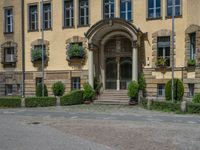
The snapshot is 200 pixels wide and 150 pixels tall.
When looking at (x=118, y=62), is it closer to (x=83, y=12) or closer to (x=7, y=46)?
(x=83, y=12)

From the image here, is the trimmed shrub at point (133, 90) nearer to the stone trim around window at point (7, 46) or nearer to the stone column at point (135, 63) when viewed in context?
the stone column at point (135, 63)

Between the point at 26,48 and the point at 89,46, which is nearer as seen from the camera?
the point at 89,46

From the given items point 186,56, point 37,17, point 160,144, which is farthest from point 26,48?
point 160,144

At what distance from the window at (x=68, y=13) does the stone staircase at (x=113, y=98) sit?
6.78 metres

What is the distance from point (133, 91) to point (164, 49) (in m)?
4.08

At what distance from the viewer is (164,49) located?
27.1 m

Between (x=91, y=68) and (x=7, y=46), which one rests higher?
(x=7, y=46)

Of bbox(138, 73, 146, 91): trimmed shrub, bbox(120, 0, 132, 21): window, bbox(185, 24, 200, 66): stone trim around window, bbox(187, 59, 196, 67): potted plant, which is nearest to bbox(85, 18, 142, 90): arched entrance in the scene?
bbox(138, 73, 146, 91): trimmed shrub

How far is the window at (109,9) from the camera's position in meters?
28.9

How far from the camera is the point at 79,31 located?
30.0m

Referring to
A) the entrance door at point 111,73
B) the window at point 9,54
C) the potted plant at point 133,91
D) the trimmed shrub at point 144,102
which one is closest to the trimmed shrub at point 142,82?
the potted plant at point 133,91

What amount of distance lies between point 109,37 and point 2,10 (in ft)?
36.8

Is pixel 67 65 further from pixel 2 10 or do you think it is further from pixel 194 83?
pixel 194 83

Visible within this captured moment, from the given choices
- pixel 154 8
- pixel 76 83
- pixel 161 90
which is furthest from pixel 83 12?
pixel 161 90
